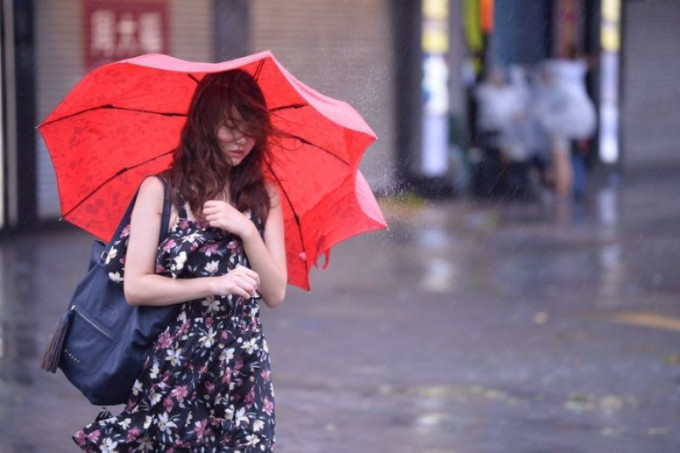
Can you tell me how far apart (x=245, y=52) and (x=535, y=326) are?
7669mm

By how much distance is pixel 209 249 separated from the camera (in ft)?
11.4

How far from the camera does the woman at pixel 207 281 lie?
342 centimetres

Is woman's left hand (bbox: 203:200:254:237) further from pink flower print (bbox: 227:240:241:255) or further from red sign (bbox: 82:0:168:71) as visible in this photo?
red sign (bbox: 82:0:168:71)

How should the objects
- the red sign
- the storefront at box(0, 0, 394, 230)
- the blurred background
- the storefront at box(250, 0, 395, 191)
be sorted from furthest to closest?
the storefront at box(250, 0, 395, 191)
the red sign
the storefront at box(0, 0, 394, 230)
the blurred background

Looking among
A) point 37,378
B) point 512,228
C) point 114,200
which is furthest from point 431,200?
point 114,200

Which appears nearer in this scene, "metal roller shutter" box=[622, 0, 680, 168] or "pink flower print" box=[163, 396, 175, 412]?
"pink flower print" box=[163, 396, 175, 412]

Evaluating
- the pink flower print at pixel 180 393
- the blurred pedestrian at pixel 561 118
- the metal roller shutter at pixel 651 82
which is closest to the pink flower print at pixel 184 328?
the pink flower print at pixel 180 393

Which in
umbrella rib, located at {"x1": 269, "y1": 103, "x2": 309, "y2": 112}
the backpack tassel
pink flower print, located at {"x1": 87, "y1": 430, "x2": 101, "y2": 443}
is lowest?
pink flower print, located at {"x1": 87, "y1": 430, "x2": 101, "y2": 443}

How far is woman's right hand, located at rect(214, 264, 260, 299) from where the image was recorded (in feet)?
11.0

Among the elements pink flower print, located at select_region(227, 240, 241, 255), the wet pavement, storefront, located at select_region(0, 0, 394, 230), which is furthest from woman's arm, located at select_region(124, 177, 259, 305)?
storefront, located at select_region(0, 0, 394, 230)

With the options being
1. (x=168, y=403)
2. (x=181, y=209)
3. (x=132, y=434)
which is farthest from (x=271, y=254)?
(x=132, y=434)

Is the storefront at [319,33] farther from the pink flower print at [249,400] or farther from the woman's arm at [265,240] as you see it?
the pink flower print at [249,400]

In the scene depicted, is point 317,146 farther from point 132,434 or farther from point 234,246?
point 132,434

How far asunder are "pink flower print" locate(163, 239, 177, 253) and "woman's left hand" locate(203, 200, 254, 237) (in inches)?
4.3
